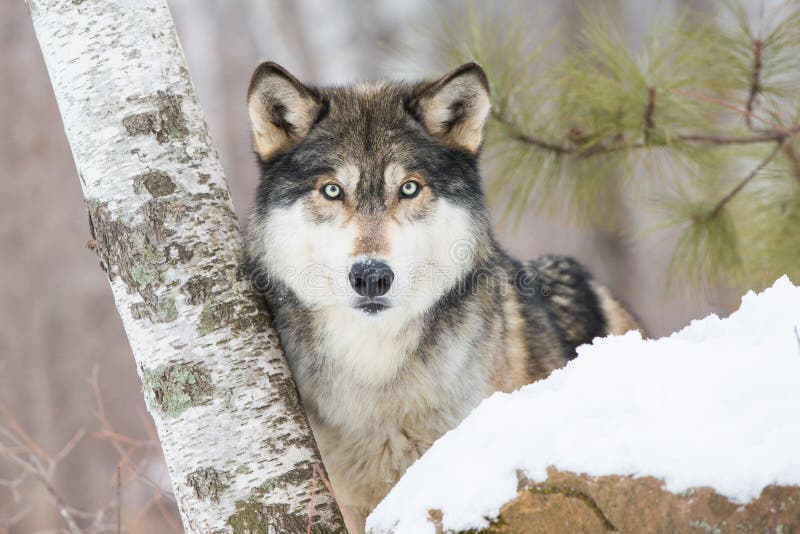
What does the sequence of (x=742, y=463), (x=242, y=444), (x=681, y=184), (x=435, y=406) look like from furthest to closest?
(x=681, y=184)
(x=435, y=406)
(x=242, y=444)
(x=742, y=463)

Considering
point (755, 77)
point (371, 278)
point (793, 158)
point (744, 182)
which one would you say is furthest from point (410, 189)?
point (793, 158)

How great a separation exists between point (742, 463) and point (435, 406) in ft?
5.11

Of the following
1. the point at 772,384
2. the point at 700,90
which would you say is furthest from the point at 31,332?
the point at 772,384

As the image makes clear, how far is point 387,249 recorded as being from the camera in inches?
113

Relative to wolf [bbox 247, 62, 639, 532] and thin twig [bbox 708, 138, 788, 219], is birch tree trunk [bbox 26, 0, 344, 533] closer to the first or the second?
wolf [bbox 247, 62, 639, 532]

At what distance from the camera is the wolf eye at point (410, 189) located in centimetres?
308

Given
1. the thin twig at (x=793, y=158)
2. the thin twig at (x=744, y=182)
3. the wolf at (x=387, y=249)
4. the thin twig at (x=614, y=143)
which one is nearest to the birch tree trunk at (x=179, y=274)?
the wolf at (x=387, y=249)

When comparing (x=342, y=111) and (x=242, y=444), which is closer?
(x=242, y=444)

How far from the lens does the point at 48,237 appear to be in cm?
964

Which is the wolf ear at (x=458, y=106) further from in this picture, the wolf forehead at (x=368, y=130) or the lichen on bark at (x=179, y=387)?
the lichen on bark at (x=179, y=387)

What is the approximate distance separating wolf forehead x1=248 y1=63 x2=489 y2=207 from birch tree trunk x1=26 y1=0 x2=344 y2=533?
0.30 meters

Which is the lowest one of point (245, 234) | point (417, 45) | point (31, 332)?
point (31, 332)

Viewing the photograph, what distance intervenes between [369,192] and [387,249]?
295mm

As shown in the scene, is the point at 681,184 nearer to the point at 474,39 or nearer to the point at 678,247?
the point at 678,247
